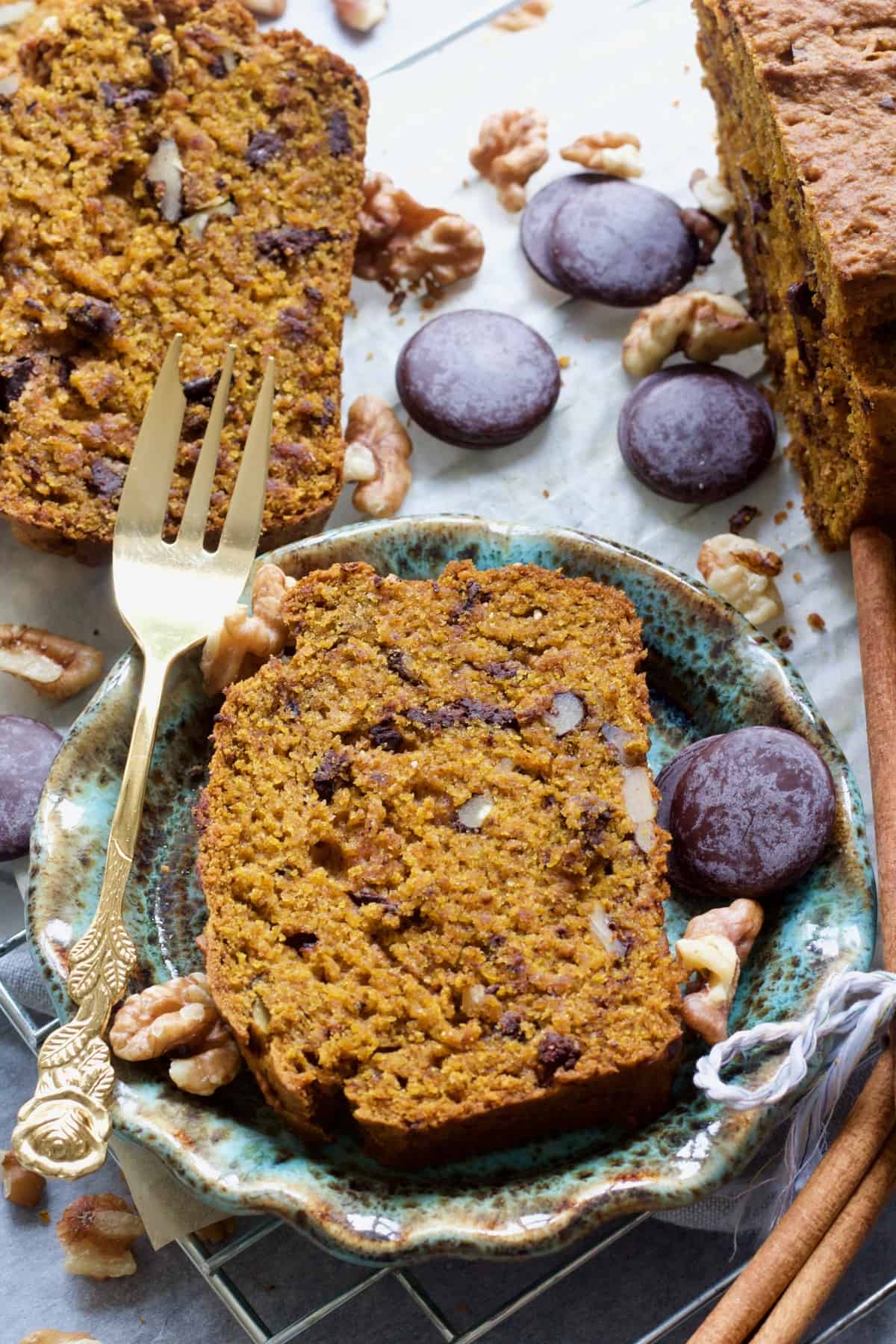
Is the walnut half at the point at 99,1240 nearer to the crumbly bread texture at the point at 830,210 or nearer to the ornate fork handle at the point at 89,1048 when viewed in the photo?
the ornate fork handle at the point at 89,1048

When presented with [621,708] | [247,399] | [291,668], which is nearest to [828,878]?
[621,708]

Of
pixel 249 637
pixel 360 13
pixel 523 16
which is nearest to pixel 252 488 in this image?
pixel 249 637

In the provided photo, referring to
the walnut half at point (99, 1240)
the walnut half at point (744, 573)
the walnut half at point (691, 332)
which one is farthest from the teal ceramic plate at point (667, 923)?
the walnut half at point (691, 332)

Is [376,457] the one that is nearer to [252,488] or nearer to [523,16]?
[252,488]

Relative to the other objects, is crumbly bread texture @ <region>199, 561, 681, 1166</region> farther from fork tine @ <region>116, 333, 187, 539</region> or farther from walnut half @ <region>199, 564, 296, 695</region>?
fork tine @ <region>116, 333, 187, 539</region>

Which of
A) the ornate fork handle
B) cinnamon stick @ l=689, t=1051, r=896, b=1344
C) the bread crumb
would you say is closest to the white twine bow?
cinnamon stick @ l=689, t=1051, r=896, b=1344
